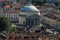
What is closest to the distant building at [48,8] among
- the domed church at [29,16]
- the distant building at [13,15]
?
the distant building at [13,15]

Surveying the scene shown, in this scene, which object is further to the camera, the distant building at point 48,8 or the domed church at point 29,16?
the distant building at point 48,8

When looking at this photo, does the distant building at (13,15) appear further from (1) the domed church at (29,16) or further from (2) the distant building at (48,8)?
(2) the distant building at (48,8)

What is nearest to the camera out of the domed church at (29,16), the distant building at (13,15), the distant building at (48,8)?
the domed church at (29,16)

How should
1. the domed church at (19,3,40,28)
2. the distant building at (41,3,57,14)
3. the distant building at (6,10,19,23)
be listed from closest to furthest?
1. the domed church at (19,3,40,28)
2. the distant building at (6,10,19,23)
3. the distant building at (41,3,57,14)

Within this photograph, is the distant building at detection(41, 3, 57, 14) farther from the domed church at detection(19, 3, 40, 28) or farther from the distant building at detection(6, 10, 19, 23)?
the domed church at detection(19, 3, 40, 28)

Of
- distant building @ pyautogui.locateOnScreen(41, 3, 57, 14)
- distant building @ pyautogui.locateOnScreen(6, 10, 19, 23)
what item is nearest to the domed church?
distant building @ pyautogui.locateOnScreen(6, 10, 19, 23)

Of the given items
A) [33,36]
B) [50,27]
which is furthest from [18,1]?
[33,36]

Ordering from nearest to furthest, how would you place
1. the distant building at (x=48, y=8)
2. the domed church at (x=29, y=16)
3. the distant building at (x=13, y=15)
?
the domed church at (x=29, y=16), the distant building at (x=13, y=15), the distant building at (x=48, y=8)

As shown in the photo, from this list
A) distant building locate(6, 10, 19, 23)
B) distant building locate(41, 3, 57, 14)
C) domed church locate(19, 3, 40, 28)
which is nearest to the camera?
domed church locate(19, 3, 40, 28)

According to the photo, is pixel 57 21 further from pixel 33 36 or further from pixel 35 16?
pixel 33 36

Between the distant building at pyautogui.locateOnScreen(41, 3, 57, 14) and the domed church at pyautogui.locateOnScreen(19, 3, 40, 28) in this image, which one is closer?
the domed church at pyautogui.locateOnScreen(19, 3, 40, 28)
